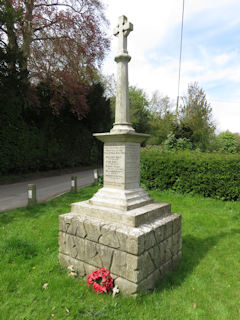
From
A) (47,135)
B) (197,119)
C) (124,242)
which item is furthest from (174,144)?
(124,242)

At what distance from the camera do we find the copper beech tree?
11.5 meters

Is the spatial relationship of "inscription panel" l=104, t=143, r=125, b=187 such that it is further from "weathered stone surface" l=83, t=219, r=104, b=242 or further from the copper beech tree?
the copper beech tree

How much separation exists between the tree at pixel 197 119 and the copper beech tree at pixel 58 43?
6.68 metres

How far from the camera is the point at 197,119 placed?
532 inches

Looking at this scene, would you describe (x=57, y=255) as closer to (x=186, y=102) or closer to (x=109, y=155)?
(x=109, y=155)

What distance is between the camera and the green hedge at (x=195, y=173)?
720cm

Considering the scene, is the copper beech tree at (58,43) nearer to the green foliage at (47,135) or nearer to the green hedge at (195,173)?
the green foliage at (47,135)

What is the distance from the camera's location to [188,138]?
13695 mm

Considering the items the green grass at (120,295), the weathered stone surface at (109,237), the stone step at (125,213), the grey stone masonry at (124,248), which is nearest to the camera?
the green grass at (120,295)

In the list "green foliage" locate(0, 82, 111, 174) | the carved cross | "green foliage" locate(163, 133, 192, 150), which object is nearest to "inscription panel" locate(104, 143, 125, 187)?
the carved cross

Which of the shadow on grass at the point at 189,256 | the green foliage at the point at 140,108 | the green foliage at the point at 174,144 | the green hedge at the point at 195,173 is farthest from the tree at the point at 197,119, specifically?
the green foliage at the point at 140,108

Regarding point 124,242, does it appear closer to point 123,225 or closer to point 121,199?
point 123,225

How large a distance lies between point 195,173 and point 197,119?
686 centimetres

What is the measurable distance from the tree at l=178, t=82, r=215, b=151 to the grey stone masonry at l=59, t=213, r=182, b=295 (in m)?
10.9
